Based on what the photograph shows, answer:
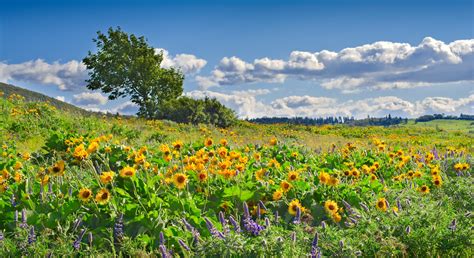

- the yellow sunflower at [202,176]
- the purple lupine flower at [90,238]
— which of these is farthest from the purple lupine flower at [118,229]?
the yellow sunflower at [202,176]

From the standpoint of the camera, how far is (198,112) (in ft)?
116

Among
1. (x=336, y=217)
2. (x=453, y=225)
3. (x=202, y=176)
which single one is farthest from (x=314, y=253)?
(x=202, y=176)

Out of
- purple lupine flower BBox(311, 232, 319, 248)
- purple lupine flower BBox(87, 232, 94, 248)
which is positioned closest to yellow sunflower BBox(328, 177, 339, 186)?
purple lupine flower BBox(311, 232, 319, 248)

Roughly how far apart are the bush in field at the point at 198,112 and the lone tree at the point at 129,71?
17.8ft

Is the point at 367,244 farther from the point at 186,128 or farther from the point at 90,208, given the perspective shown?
the point at 186,128

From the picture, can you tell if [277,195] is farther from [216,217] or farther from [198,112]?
[198,112]

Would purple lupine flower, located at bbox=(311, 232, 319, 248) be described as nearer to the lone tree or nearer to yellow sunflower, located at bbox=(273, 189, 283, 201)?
yellow sunflower, located at bbox=(273, 189, 283, 201)

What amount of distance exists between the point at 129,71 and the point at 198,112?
35.2 feet

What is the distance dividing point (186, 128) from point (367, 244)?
20.1 m

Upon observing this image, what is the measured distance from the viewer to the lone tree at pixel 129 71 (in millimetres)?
42875

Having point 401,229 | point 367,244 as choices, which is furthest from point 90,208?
point 401,229

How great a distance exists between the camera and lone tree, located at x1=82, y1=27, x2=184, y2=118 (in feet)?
141

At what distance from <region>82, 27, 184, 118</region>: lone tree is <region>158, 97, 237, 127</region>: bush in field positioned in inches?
214

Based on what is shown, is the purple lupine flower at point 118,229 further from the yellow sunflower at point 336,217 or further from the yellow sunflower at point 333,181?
the yellow sunflower at point 333,181
